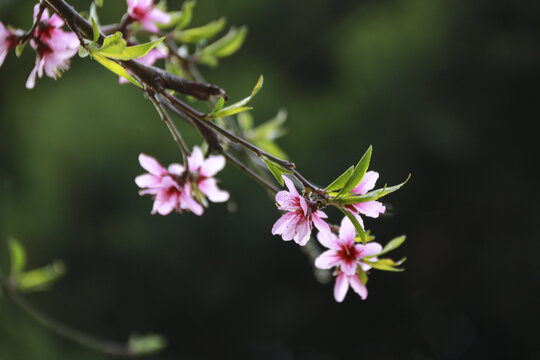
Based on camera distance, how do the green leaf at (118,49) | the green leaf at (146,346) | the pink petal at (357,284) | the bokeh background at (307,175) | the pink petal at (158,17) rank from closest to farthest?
1. the green leaf at (118,49)
2. the pink petal at (357,284)
3. the pink petal at (158,17)
4. the green leaf at (146,346)
5. the bokeh background at (307,175)

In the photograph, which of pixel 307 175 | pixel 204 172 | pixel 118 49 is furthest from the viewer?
pixel 307 175

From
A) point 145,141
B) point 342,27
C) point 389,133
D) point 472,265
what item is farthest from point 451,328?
point 145,141

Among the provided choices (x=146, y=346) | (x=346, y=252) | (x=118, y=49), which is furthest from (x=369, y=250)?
(x=146, y=346)

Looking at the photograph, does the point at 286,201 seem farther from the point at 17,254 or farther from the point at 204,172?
the point at 17,254

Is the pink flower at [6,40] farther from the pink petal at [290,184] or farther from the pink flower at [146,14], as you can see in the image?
the pink petal at [290,184]

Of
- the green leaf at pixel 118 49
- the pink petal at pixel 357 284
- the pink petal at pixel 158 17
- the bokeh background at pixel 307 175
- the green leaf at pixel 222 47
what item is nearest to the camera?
the green leaf at pixel 118 49

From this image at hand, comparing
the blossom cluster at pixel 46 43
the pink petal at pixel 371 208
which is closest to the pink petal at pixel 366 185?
the pink petal at pixel 371 208
